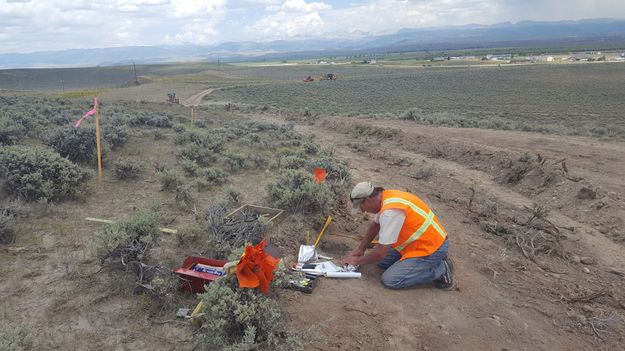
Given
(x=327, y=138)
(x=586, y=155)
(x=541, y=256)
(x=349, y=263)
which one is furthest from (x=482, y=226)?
(x=327, y=138)

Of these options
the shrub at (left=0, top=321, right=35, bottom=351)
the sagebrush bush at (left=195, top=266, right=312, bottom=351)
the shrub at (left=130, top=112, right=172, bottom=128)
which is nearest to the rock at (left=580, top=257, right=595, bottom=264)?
the sagebrush bush at (left=195, top=266, right=312, bottom=351)

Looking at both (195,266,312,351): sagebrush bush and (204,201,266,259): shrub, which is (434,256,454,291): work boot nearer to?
(195,266,312,351): sagebrush bush

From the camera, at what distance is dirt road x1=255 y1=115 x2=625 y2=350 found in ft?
12.5

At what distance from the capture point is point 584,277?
5.45 metres

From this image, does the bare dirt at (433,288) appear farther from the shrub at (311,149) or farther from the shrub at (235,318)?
the shrub at (311,149)

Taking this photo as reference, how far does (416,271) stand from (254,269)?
85.3 inches

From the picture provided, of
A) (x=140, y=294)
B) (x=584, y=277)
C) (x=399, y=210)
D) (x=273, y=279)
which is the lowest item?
(x=584, y=277)

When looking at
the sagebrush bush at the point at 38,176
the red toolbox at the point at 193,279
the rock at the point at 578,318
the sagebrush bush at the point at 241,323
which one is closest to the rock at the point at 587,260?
the rock at the point at 578,318

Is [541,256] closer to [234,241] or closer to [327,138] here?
[234,241]

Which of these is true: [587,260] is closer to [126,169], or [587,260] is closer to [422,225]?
[422,225]

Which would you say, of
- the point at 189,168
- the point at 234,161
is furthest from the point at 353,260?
the point at 234,161

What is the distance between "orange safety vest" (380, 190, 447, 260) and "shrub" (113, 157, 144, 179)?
655cm

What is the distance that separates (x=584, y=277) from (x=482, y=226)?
6.36 ft

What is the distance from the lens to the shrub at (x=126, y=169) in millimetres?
8312
